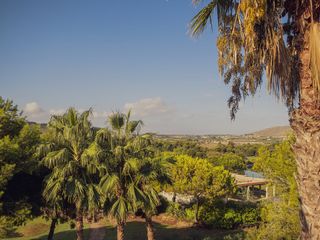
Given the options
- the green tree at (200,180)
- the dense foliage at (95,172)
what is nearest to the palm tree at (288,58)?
the dense foliage at (95,172)

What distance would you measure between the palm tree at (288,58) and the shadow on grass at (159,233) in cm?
1835

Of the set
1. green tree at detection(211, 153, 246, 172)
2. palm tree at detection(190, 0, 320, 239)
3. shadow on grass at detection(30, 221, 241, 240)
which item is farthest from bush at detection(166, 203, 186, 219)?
palm tree at detection(190, 0, 320, 239)

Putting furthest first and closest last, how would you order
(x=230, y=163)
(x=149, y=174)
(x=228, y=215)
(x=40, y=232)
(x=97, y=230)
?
1. (x=230, y=163)
2. (x=40, y=232)
3. (x=228, y=215)
4. (x=97, y=230)
5. (x=149, y=174)

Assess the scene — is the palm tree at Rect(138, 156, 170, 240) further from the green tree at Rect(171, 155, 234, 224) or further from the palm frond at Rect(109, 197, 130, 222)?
the green tree at Rect(171, 155, 234, 224)

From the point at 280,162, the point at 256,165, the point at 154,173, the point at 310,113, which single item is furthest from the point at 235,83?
the point at 256,165

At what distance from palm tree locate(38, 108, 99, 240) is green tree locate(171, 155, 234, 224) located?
477 inches

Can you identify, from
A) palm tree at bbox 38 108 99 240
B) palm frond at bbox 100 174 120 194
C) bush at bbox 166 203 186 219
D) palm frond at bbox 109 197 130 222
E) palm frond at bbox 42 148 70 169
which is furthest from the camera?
bush at bbox 166 203 186 219

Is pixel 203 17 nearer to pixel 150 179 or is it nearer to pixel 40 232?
pixel 150 179

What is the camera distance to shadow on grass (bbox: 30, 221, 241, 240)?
76.9 ft

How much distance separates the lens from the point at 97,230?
26.3 meters

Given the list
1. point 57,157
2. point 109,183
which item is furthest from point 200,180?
point 57,157

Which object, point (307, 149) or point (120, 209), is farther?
point (120, 209)

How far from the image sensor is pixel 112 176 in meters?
14.4

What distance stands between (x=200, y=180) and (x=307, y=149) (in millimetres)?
21977
